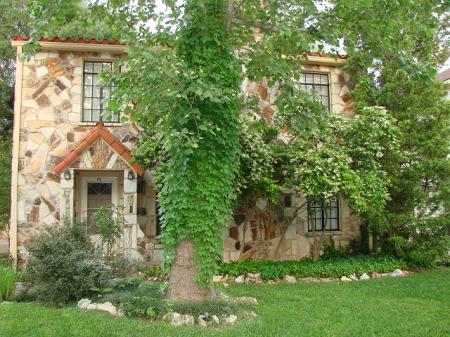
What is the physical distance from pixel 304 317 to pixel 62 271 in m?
3.57

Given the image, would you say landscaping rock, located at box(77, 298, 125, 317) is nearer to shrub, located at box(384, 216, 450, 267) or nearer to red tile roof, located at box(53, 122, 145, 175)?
red tile roof, located at box(53, 122, 145, 175)

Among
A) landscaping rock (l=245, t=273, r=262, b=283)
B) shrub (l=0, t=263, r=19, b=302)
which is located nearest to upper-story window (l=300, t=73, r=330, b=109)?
landscaping rock (l=245, t=273, r=262, b=283)

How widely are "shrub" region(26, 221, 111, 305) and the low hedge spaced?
3.24m

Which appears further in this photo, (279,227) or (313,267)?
(279,227)

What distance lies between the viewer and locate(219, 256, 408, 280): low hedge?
911 cm

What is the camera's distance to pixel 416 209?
10453 mm

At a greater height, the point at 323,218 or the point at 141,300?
the point at 323,218

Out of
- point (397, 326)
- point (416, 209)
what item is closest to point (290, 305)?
point (397, 326)

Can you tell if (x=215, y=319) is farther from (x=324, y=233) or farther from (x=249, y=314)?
(x=324, y=233)

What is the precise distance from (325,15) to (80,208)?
7139mm

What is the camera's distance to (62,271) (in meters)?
6.39

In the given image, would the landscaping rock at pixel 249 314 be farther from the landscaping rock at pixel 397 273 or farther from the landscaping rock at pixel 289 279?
the landscaping rock at pixel 397 273

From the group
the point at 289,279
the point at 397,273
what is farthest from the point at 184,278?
the point at 397,273

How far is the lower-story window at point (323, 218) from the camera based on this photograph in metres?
11.0
